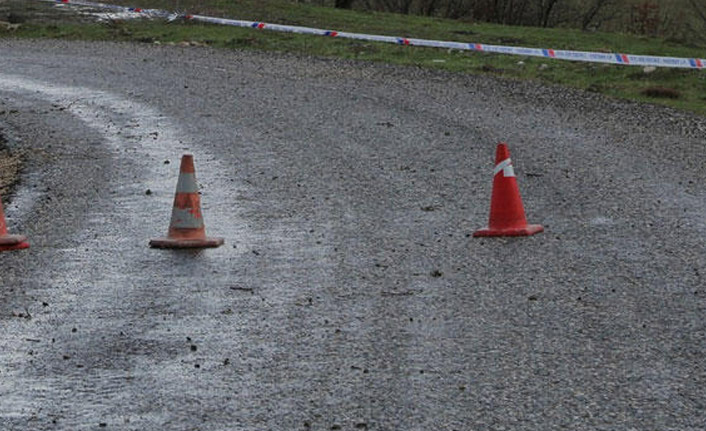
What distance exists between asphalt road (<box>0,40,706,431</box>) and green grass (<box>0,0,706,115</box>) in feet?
13.9

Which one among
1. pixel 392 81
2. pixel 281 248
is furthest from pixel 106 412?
pixel 392 81

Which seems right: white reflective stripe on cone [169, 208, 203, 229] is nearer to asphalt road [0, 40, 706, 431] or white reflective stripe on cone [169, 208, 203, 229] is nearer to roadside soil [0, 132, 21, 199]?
asphalt road [0, 40, 706, 431]

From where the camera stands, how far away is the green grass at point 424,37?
20.6 meters

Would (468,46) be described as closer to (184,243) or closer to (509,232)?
(509,232)

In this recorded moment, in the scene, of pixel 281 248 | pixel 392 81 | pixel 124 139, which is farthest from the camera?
pixel 392 81

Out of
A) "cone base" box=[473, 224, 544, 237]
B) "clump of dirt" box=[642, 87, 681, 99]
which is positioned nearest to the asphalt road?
"cone base" box=[473, 224, 544, 237]

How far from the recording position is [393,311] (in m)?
7.39

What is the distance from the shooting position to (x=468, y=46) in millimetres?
24234

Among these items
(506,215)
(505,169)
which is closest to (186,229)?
(506,215)

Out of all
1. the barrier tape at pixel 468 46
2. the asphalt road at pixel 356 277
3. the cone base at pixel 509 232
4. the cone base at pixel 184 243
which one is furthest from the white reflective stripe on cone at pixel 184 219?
the barrier tape at pixel 468 46

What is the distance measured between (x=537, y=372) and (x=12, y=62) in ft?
58.4

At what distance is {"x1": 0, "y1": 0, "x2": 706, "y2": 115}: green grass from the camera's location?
67.5 feet

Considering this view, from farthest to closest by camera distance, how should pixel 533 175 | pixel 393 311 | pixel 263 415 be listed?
pixel 533 175
pixel 393 311
pixel 263 415

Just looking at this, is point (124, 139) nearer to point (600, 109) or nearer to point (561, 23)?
point (600, 109)
